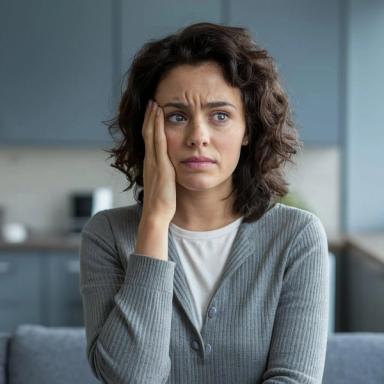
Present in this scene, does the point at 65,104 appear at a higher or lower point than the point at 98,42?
lower

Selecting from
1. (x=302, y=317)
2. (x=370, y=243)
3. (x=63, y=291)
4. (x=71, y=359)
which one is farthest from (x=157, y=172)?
(x=63, y=291)

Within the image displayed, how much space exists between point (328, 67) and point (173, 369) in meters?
2.88

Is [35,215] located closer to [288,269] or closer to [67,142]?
[67,142]

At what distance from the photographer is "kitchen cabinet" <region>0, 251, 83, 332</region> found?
3.80 meters

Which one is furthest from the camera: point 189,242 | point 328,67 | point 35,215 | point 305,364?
point 35,215

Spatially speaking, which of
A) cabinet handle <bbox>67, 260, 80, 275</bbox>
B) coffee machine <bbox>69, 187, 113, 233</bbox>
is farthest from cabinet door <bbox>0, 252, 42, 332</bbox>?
coffee machine <bbox>69, 187, 113, 233</bbox>

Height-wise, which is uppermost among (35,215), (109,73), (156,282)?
(109,73)

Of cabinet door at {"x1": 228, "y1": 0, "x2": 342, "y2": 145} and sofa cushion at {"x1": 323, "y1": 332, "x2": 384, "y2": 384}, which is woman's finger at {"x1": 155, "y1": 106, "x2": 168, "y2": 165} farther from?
cabinet door at {"x1": 228, "y1": 0, "x2": 342, "y2": 145}

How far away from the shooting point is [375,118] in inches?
162

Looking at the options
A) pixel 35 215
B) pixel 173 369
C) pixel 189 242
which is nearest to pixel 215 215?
pixel 189 242

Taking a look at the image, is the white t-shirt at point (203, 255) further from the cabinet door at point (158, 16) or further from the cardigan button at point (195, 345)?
the cabinet door at point (158, 16)

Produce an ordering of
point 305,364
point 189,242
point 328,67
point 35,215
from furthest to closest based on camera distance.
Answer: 1. point 35,215
2. point 328,67
3. point 189,242
4. point 305,364

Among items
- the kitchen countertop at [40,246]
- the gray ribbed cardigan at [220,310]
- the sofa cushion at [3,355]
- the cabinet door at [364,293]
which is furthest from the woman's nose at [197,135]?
the kitchen countertop at [40,246]

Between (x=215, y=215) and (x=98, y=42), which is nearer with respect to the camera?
(x=215, y=215)
